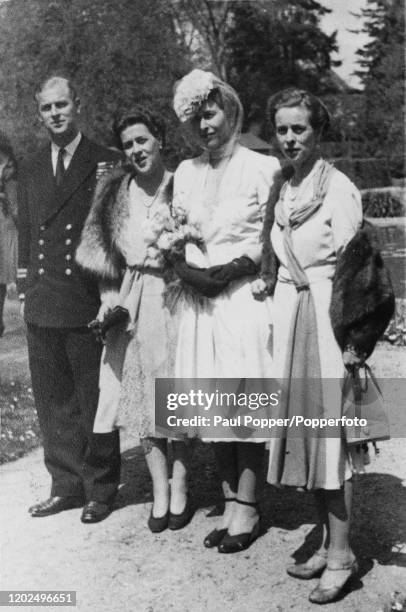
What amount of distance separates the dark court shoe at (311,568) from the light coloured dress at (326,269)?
348 millimetres

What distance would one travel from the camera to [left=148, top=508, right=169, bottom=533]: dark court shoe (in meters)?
3.50

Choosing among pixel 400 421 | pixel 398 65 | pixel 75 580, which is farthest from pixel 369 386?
pixel 398 65

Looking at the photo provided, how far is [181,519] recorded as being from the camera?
11.6ft

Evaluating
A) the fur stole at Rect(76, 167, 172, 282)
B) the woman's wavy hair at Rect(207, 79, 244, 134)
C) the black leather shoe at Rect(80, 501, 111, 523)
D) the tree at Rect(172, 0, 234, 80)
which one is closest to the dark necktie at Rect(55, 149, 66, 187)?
the fur stole at Rect(76, 167, 172, 282)

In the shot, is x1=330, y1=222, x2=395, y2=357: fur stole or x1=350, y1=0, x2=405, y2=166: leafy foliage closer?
x1=330, y1=222, x2=395, y2=357: fur stole

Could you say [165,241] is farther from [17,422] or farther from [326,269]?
[17,422]

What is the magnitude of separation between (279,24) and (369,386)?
6.94 metres

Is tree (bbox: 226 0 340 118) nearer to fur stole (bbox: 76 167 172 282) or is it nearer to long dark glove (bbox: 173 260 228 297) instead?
fur stole (bbox: 76 167 172 282)

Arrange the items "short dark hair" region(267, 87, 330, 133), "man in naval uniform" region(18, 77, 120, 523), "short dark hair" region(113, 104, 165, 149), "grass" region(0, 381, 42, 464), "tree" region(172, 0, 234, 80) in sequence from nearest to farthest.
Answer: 1. "short dark hair" region(267, 87, 330, 133)
2. "short dark hair" region(113, 104, 165, 149)
3. "man in naval uniform" region(18, 77, 120, 523)
4. "grass" region(0, 381, 42, 464)
5. "tree" region(172, 0, 234, 80)

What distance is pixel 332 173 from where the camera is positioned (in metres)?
2.82

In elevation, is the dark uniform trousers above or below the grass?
above

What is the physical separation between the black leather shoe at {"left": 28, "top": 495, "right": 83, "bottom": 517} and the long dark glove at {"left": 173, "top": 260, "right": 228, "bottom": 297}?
4.35ft

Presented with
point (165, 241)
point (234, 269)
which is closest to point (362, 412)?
point (234, 269)

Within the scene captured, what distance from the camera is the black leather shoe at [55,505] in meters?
3.80
